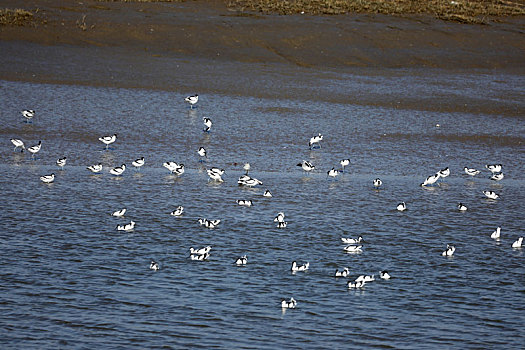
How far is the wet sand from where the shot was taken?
104ft

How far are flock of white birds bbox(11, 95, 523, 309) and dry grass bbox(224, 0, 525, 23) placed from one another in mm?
16342

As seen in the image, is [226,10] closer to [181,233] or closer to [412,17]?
[412,17]

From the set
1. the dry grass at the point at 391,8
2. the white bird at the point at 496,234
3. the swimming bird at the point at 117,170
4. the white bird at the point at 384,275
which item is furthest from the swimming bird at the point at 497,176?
the dry grass at the point at 391,8

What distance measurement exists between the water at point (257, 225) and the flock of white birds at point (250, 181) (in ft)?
0.64

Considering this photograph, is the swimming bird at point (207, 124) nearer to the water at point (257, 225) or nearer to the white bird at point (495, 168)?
the water at point (257, 225)

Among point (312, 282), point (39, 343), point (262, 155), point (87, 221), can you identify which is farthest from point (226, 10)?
point (39, 343)

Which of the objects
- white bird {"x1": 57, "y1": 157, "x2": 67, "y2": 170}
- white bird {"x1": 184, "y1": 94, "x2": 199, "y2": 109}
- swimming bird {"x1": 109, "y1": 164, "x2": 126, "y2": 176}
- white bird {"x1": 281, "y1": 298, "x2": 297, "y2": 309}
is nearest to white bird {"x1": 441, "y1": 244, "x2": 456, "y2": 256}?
white bird {"x1": 281, "y1": 298, "x2": 297, "y2": 309}

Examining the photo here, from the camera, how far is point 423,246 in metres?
16.9

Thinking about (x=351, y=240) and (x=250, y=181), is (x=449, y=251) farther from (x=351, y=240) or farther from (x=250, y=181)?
(x=250, y=181)

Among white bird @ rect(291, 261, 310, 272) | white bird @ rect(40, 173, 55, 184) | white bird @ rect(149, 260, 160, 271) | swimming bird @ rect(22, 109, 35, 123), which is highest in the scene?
swimming bird @ rect(22, 109, 35, 123)

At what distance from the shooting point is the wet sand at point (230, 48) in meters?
31.8

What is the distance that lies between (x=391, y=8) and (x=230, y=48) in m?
12.1

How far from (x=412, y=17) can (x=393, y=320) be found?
32492 mm

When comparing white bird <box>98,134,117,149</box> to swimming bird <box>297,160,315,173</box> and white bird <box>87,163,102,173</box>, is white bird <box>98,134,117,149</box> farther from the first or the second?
swimming bird <box>297,160,315,173</box>
